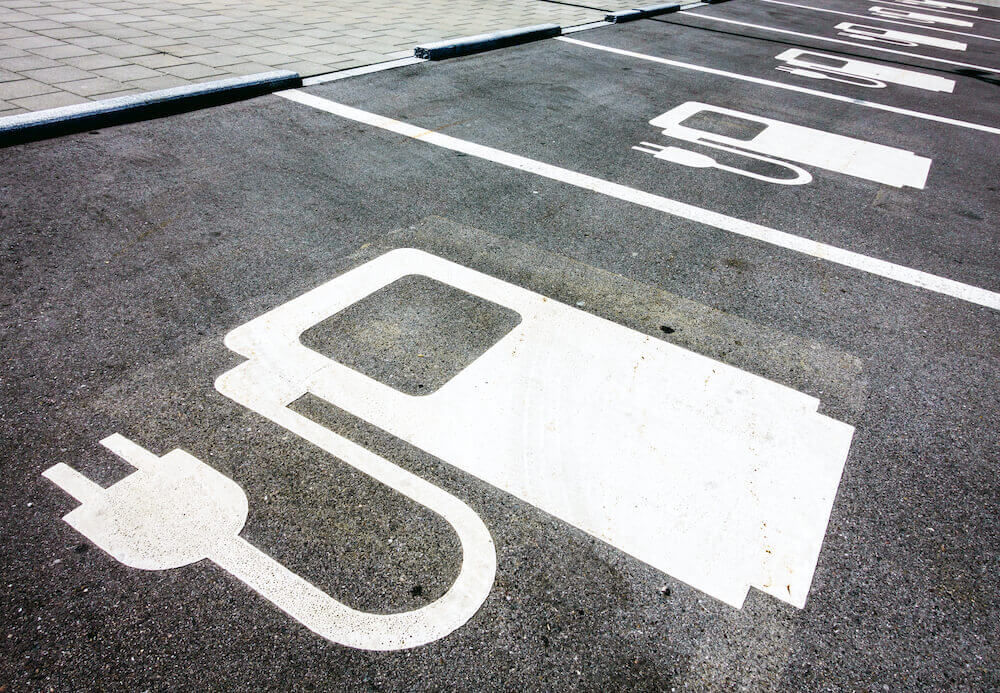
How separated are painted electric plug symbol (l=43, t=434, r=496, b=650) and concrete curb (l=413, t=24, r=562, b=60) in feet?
23.1

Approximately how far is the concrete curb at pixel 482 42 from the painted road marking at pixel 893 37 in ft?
23.5

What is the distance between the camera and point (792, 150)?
6.65 meters

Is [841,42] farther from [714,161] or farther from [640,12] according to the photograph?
[714,161]

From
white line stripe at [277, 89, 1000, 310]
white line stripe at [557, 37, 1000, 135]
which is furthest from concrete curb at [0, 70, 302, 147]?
white line stripe at [557, 37, 1000, 135]

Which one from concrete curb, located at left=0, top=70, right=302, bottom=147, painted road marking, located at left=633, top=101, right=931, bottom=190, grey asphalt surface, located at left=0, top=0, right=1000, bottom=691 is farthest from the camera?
painted road marking, located at left=633, top=101, right=931, bottom=190

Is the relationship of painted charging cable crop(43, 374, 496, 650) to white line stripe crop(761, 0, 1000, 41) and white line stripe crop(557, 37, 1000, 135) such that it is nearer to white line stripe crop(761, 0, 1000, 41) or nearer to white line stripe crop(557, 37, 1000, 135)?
white line stripe crop(557, 37, 1000, 135)

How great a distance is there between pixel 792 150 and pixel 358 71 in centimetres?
481

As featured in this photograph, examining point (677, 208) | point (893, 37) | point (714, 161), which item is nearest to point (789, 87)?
point (714, 161)

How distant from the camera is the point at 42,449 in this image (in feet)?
8.74

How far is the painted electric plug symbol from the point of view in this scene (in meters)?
2.12

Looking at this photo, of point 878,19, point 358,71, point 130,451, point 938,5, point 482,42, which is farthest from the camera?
point 938,5

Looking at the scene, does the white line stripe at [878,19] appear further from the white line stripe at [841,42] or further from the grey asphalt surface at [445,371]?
the grey asphalt surface at [445,371]

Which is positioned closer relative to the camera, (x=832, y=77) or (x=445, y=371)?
(x=445, y=371)

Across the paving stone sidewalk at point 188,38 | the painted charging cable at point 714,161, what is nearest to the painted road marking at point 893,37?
the paving stone sidewalk at point 188,38
